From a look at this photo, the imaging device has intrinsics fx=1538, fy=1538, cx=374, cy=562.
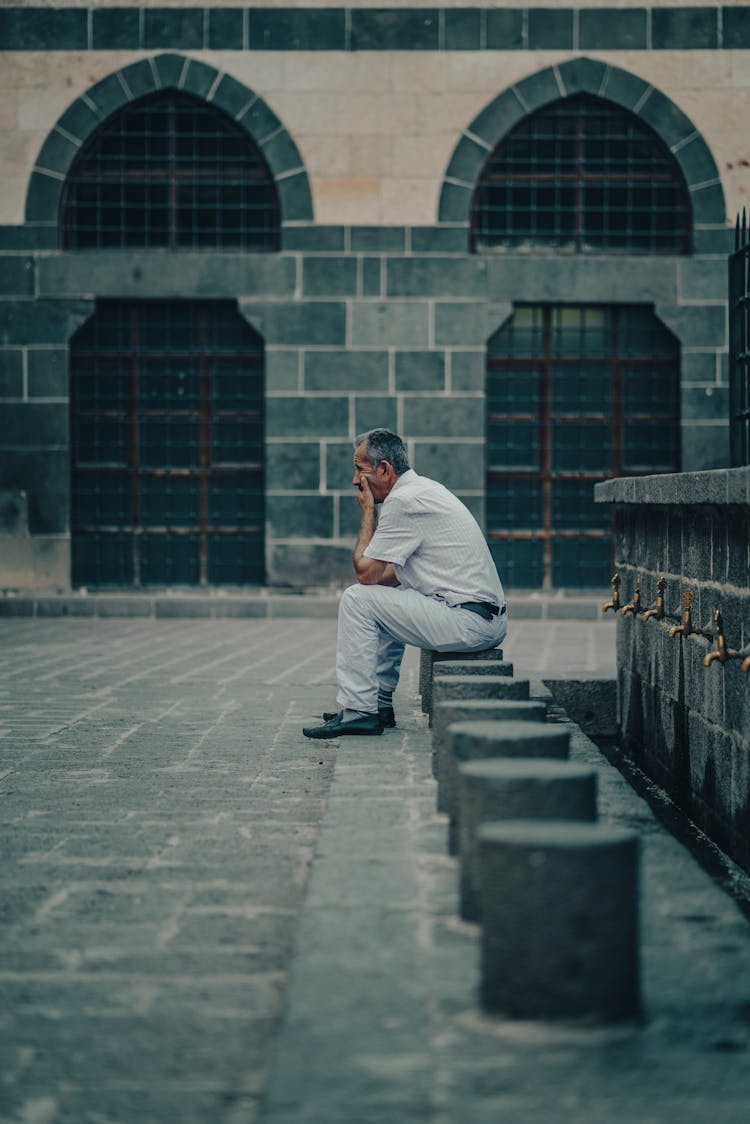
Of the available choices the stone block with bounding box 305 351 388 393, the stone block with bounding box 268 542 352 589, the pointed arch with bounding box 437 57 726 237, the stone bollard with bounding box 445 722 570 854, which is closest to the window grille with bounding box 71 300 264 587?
the stone block with bounding box 268 542 352 589

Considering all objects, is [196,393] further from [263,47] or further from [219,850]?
[219,850]

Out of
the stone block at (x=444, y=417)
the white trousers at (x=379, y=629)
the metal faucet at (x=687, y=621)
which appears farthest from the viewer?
the stone block at (x=444, y=417)

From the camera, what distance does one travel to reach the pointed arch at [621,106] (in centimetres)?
1525

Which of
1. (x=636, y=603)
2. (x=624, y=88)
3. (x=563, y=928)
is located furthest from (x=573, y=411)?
(x=563, y=928)

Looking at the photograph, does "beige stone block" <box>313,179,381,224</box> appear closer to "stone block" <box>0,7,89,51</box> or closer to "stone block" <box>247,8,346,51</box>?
"stone block" <box>247,8,346,51</box>

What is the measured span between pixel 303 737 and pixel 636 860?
14.8 feet

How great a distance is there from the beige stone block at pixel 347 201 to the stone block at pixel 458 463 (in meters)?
2.33

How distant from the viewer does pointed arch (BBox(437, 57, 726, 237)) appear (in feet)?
50.0

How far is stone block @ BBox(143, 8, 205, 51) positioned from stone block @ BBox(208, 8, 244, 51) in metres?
0.10

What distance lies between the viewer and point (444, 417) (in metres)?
15.5

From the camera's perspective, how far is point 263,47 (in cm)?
1537

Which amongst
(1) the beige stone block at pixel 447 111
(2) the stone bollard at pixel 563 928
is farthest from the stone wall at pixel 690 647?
(1) the beige stone block at pixel 447 111

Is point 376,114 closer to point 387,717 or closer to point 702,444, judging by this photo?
point 702,444

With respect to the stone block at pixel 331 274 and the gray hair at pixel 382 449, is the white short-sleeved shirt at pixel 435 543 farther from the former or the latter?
the stone block at pixel 331 274
